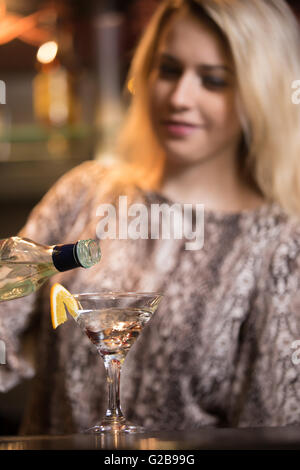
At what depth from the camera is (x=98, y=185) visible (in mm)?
1662

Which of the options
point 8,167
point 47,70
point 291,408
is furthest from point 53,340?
point 47,70

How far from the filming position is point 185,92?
1554mm

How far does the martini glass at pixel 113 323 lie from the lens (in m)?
0.96

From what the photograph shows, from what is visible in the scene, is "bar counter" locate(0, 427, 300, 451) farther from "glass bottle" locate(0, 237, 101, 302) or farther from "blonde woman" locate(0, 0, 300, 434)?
"blonde woman" locate(0, 0, 300, 434)

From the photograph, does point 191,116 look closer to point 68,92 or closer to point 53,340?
point 53,340

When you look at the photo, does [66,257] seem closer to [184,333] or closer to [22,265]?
[22,265]

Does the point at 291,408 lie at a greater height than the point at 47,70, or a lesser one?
lesser

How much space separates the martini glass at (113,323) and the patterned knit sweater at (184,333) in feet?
1.67

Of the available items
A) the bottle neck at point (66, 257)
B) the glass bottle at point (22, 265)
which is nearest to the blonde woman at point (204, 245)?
the glass bottle at point (22, 265)

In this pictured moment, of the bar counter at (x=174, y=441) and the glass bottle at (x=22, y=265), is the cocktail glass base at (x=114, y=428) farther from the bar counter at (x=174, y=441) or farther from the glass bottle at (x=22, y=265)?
the glass bottle at (x=22, y=265)

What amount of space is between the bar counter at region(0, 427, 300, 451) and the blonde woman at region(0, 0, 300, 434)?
1.80ft

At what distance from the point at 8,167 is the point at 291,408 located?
1242 mm

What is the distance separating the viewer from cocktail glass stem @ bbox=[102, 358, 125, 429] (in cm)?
94

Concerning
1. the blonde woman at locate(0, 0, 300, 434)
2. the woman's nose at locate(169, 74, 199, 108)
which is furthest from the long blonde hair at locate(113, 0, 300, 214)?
the woman's nose at locate(169, 74, 199, 108)
